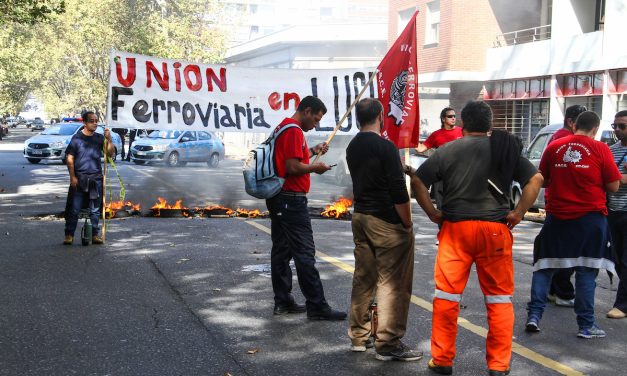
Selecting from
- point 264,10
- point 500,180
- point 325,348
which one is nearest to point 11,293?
point 325,348

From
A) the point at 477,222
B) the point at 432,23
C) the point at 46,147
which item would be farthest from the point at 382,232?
the point at 46,147

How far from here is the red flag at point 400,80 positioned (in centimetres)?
655

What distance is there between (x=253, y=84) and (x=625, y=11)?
12.7m

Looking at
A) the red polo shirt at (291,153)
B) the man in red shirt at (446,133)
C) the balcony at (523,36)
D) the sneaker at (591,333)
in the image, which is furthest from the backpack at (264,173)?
the balcony at (523,36)

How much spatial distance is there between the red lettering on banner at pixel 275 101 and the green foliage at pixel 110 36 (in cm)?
2687

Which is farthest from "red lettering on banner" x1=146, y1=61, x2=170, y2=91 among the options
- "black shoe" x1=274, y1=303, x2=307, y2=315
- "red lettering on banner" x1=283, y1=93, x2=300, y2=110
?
"black shoe" x1=274, y1=303, x2=307, y2=315

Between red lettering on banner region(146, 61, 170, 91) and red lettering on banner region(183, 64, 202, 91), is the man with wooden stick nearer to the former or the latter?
red lettering on banner region(146, 61, 170, 91)

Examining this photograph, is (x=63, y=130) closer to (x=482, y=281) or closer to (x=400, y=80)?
(x=400, y=80)

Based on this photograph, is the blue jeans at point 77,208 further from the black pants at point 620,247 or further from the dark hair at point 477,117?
the dark hair at point 477,117

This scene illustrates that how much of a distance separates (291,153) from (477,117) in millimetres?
1681

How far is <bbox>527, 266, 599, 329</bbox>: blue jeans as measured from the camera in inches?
231

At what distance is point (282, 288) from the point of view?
6.39m

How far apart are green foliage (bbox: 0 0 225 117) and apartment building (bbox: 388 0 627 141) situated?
44.5 ft

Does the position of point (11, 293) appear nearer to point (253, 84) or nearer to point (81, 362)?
point (81, 362)
